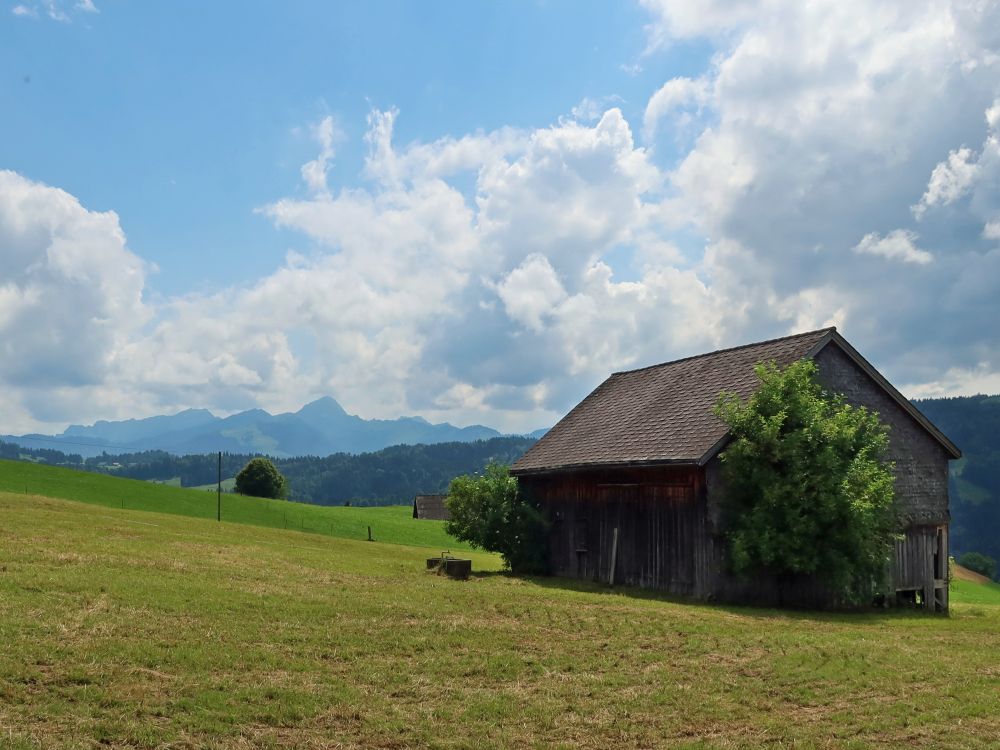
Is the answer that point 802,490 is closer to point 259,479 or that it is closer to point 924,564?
point 924,564

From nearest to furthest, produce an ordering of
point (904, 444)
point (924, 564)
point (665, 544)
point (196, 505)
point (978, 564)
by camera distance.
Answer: point (665, 544), point (924, 564), point (904, 444), point (196, 505), point (978, 564)

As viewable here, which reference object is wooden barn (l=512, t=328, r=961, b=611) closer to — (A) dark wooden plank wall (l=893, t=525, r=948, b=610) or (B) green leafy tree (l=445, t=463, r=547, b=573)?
(A) dark wooden plank wall (l=893, t=525, r=948, b=610)

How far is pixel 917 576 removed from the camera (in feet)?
96.2

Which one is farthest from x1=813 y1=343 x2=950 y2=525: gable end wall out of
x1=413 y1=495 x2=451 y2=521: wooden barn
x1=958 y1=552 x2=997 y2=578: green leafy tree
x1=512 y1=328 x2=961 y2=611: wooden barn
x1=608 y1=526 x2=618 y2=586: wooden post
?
x1=958 y1=552 x2=997 y2=578: green leafy tree

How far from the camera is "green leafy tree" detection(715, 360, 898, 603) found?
24.3m

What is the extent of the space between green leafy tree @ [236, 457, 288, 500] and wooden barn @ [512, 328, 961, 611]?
81645mm

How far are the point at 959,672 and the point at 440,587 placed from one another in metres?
14.2

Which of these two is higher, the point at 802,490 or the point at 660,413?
the point at 660,413

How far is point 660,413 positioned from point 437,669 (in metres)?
18.7

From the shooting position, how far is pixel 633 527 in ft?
95.4

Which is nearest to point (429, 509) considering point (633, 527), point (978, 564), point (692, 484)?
point (978, 564)

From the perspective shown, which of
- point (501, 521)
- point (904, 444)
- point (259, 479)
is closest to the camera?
point (904, 444)

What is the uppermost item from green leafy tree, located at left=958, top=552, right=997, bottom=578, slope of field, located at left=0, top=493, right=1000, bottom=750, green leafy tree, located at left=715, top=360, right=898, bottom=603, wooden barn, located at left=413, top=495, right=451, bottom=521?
green leafy tree, located at left=715, top=360, right=898, bottom=603

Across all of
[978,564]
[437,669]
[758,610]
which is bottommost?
[978,564]
